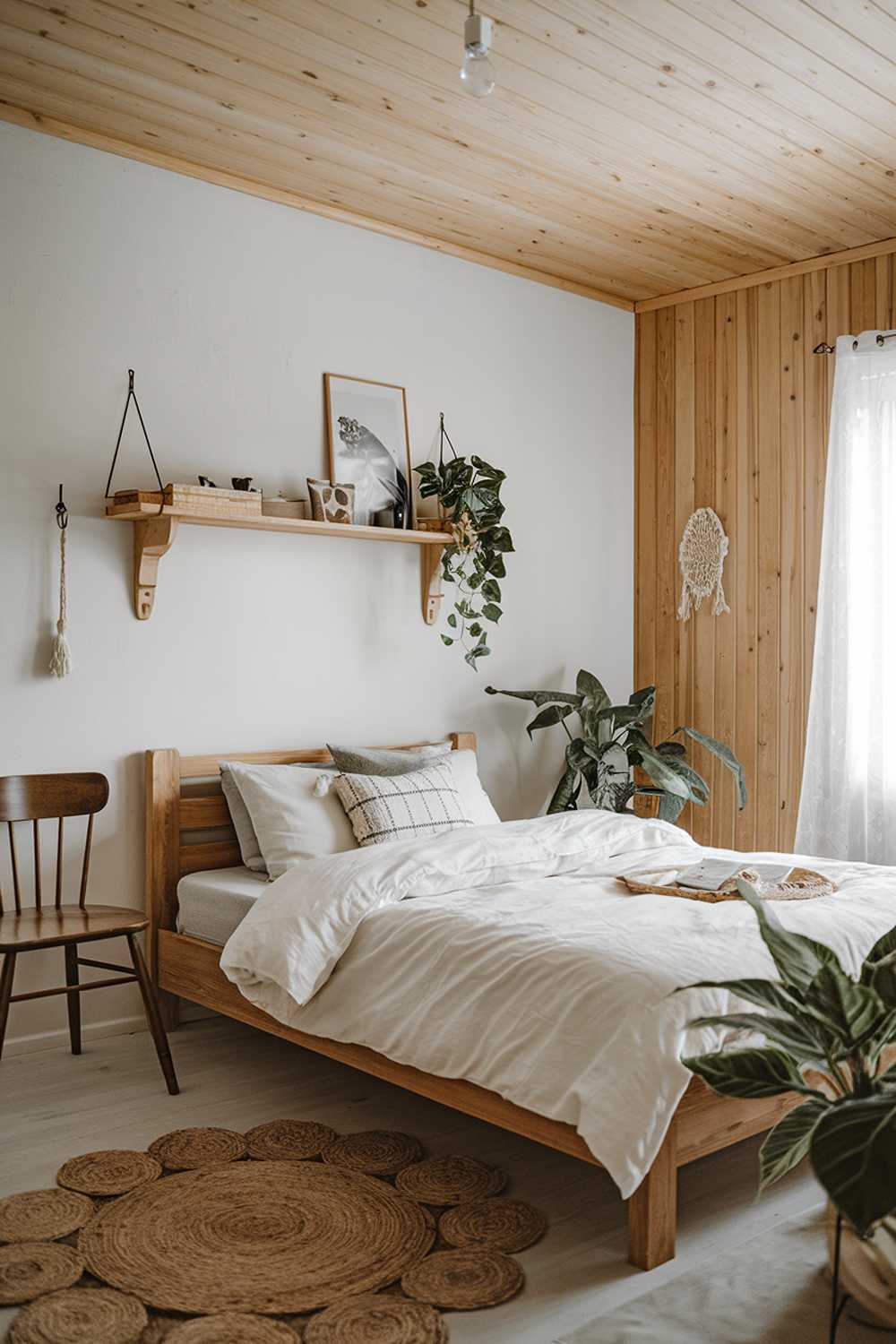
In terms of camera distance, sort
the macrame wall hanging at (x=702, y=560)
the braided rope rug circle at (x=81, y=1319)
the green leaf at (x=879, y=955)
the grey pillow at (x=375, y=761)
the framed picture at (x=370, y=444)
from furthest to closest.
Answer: the macrame wall hanging at (x=702, y=560) → the framed picture at (x=370, y=444) → the grey pillow at (x=375, y=761) → the braided rope rug circle at (x=81, y=1319) → the green leaf at (x=879, y=955)

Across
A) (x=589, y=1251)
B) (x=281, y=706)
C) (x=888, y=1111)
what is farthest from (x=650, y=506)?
(x=888, y=1111)

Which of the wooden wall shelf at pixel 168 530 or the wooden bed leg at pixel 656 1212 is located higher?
the wooden wall shelf at pixel 168 530

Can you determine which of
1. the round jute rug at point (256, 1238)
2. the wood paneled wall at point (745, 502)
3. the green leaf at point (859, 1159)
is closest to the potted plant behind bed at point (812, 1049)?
the green leaf at point (859, 1159)

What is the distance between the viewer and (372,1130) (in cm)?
298

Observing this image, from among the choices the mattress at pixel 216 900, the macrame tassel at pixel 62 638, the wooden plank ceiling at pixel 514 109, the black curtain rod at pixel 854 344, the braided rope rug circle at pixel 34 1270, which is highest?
the wooden plank ceiling at pixel 514 109

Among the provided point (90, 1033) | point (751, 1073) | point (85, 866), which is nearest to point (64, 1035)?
point (90, 1033)

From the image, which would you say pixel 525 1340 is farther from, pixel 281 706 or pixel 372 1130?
pixel 281 706

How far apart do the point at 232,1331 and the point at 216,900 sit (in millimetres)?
1541

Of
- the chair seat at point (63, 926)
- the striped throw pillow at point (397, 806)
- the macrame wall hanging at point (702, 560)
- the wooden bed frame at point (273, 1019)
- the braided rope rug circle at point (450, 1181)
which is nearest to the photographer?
the wooden bed frame at point (273, 1019)

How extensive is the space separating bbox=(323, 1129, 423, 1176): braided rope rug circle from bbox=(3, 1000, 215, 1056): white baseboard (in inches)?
42.7

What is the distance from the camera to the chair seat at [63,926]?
2980 millimetres

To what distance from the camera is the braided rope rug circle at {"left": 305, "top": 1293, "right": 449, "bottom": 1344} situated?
6.72ft

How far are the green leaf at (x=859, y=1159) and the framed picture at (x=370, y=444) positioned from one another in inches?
119

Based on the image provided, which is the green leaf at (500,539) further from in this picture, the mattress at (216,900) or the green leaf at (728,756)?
the mattress at (216,900)
